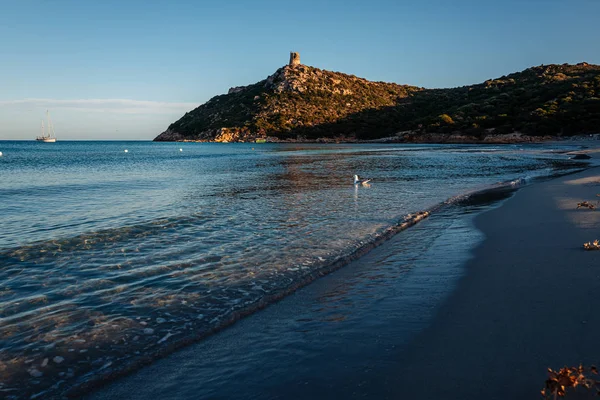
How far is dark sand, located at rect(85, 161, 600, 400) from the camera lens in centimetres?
371

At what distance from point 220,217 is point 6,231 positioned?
20.8ft

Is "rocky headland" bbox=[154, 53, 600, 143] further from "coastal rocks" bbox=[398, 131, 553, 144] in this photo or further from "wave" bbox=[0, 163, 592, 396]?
"wave" bbox=[0, 163, 592, 396]

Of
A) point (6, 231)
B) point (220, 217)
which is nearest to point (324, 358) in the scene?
point (220, 217)

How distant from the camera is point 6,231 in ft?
39.2

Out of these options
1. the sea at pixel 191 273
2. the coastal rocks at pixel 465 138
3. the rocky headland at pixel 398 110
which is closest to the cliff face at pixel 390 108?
the rocky headland at pixel 398 110

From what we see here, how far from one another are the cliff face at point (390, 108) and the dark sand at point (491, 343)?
8473cm

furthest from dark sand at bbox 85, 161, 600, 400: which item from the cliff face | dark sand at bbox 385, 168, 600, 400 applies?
the cliff face

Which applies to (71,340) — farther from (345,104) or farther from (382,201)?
(345,104)

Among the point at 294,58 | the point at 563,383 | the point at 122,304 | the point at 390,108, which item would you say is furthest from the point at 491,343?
the point at 294,58

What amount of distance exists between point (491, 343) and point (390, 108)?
150m

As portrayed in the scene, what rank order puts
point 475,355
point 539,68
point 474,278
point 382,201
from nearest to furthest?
point 475,355, point 474,278, point 382,201, point 539,68

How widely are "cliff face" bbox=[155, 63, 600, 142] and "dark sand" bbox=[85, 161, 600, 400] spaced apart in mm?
84728

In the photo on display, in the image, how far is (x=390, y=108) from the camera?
481 ft

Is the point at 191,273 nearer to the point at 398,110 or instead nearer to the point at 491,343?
the point at 491,343
